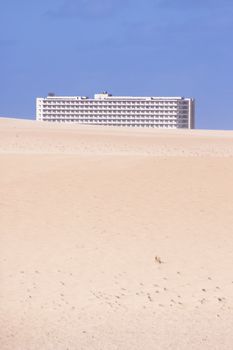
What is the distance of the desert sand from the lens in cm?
763

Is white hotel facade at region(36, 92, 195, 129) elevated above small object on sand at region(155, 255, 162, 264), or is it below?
A: below

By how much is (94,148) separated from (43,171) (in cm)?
970

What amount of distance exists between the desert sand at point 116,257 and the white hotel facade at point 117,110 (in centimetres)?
12239

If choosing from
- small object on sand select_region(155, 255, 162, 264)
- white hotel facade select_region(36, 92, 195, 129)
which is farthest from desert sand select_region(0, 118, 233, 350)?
white hotel facade select_region(36, 92, 195, 129)

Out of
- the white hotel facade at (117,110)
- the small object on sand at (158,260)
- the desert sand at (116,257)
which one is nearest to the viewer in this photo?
the desert sand at (116,257)

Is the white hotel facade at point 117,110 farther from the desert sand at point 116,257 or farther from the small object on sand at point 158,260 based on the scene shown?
the small object on sand at point 158,260

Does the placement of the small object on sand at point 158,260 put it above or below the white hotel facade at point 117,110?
above

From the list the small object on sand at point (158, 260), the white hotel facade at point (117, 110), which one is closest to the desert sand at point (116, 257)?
the small object on sand at point (158, 260)

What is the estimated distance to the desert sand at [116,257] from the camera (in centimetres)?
763

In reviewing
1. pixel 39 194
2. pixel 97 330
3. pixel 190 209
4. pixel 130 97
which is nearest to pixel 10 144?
pixel 39 194

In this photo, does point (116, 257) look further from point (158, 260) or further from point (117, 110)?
point (117, 110)

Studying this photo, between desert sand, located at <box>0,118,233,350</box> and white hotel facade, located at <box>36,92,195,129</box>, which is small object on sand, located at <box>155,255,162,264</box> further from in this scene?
white hotel facade, located at <box>36,92,195,129</box>

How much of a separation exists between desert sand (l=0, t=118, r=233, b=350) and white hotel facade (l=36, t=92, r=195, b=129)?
402 feet

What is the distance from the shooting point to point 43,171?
17172 millimetres
